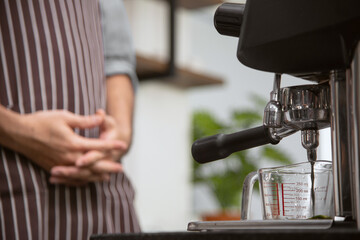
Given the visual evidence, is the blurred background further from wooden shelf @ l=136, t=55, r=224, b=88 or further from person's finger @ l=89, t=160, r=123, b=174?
person's finger @ l=89, t=160, r=123, b=174

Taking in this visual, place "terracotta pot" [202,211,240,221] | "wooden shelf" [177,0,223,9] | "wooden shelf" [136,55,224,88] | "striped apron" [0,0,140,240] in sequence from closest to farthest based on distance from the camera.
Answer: "striped apron" [0,0,140,240] → "wooden shelf" [136,55,224,88] → "wooden shelf" [177,0,223,9] → "terracotta pot" [202,211,240,221]

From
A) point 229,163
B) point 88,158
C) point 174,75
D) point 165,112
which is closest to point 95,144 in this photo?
point 88,158

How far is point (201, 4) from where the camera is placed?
2738mm

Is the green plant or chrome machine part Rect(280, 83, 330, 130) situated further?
the green plant

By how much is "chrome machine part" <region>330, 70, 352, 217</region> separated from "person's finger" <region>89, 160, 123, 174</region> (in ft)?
1.52

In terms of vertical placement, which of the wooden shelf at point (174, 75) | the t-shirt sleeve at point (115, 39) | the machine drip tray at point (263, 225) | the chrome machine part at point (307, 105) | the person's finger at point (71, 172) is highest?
the wooden shelf at point (174, 75)

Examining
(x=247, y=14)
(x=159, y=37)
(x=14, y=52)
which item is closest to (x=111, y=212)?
(x=14, y=52)

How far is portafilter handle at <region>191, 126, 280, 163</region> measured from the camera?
1.73 ft

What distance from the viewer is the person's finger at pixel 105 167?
84 centimetres

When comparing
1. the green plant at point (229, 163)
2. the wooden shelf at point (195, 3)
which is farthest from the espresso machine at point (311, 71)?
the green plant at point (229, 163)

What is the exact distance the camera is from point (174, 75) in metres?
2.57

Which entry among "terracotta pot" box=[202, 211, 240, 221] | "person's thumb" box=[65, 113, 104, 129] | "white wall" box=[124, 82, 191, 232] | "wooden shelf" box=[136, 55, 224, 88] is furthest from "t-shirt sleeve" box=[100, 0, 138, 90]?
"terracotta pot" box=[202, 211, 240, 221]

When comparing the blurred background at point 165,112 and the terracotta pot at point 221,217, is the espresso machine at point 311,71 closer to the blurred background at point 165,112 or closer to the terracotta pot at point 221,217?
the blurred background at point 165,112

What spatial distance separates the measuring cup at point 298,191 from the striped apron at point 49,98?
1.31 ft
